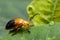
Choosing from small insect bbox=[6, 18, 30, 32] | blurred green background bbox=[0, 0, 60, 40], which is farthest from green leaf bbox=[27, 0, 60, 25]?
small insect bbox=[6, 18, 30, 32]

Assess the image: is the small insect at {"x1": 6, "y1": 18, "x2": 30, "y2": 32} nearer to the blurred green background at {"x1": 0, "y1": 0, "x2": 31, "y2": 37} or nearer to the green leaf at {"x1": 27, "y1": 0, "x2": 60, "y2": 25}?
the green leaf at {"x1": 27, "y1": 0, "x2": 60, "y2": 25}

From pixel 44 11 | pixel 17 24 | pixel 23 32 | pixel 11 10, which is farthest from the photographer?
pixel 11 10

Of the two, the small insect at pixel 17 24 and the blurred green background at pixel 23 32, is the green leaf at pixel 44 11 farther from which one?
the small insect at pixel 17 24

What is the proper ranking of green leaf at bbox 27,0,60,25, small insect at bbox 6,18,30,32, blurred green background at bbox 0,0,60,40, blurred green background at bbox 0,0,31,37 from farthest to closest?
blurred green background at bbox 0,0,31,37 → green leaf at bbox 27,0,60,25 → small insect at bbox 6,18,30,32 → blurred green background at bbox 0,0,60,40

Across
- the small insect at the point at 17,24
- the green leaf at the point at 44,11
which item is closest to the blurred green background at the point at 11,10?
the green leaf at the point at 44,11

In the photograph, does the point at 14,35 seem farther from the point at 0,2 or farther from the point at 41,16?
the point at 0,2

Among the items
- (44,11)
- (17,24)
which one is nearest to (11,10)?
(44,11)

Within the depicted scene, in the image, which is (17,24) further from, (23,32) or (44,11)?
(44,11)

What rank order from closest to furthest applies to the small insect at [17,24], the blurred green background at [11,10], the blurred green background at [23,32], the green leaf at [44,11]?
the blurred green background at [23,32] → the small insect at [17,24] → the green leaf at [44,11] → the blurred green background at [11,10]
